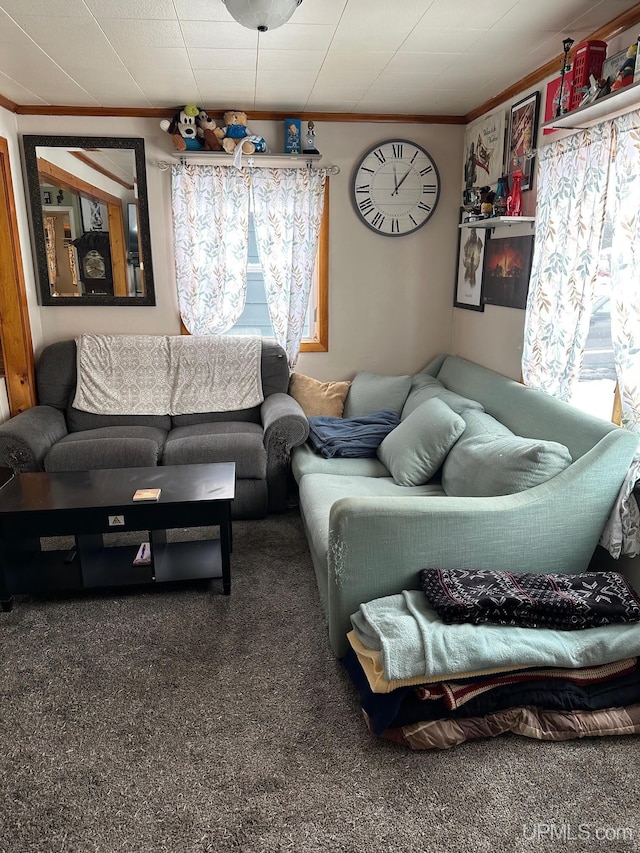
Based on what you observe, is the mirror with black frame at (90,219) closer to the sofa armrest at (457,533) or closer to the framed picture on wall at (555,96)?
the framed picture on wall at (555,96)

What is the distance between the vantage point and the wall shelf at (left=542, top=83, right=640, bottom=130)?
2.09 m

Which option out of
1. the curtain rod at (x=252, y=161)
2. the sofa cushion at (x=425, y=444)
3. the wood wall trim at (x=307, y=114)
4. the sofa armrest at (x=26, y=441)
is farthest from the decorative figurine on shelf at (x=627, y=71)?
the sofa armrest at (x=26, y=441)

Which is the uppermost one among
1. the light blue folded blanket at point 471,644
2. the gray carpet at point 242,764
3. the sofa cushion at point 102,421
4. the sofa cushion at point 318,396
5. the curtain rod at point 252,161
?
the curtain rod at point 252,161

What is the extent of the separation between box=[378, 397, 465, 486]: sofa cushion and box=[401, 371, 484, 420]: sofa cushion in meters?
0.14

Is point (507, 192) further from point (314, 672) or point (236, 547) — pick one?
point (314, 672)

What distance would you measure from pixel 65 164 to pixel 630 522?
373 centimetres

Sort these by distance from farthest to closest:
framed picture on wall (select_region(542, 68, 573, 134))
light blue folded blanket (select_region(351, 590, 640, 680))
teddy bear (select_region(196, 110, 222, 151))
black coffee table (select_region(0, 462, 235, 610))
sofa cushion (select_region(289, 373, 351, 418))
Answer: sofa cushion (select_region(289, 373, 351, 418)), teddy bear (select_region(196, 110, 222, 151)), black coffee table (select_region(0, 462, 235, 610)), framed picture on wall (select_region(542, 68, 573, 134)), light blue folded blanket (select_region(351, 590, 640, 680))

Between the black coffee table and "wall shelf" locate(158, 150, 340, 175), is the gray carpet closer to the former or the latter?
the black coffee table

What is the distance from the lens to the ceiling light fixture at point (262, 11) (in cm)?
200

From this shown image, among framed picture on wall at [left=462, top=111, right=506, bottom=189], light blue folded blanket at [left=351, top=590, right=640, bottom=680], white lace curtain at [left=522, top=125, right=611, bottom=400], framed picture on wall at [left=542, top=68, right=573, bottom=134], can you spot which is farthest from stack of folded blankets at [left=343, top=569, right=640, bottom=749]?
framed picture on wall at [left=462, top=111, right=506, bottom=189]

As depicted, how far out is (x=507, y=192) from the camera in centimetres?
334

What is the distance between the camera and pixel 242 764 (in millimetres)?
1852

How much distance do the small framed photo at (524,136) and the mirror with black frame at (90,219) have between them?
7.28ft

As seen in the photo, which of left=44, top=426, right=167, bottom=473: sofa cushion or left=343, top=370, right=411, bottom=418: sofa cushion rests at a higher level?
left=343, top=370, right=411, bottom=418: sofa cushion
